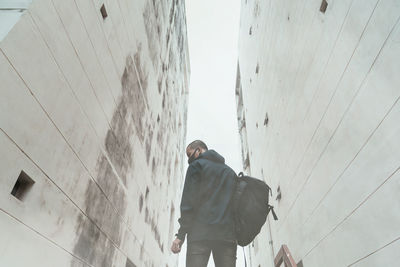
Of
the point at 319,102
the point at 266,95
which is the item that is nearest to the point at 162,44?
the point at 266,95

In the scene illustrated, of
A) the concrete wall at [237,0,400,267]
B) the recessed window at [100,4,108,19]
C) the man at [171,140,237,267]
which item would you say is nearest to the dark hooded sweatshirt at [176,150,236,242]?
the man at [171,140,237,267]

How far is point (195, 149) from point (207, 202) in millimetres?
657

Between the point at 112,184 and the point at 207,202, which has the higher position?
the point at 112,184

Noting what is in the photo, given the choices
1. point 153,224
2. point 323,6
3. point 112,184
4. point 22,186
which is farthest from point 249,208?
point 153,224

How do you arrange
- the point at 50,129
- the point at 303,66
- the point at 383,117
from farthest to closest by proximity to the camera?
1. the point at 303,66
2. the point at 50,129
3. the point at 383,117

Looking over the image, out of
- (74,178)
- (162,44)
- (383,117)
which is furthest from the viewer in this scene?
(162,44)

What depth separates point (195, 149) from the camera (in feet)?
9.36

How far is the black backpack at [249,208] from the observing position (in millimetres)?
2348

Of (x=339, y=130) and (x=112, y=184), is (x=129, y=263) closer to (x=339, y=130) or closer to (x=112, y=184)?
(x=112, y=184)

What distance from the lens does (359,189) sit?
7.88 feet

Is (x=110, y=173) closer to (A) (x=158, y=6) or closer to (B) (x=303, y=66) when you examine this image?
(B) (x=303, y=66)

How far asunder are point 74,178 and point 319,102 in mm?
2940

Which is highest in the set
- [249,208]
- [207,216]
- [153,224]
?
[153,224]

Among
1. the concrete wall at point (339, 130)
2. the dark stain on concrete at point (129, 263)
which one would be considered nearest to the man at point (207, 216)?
the concrete wall at point (339, 130)
